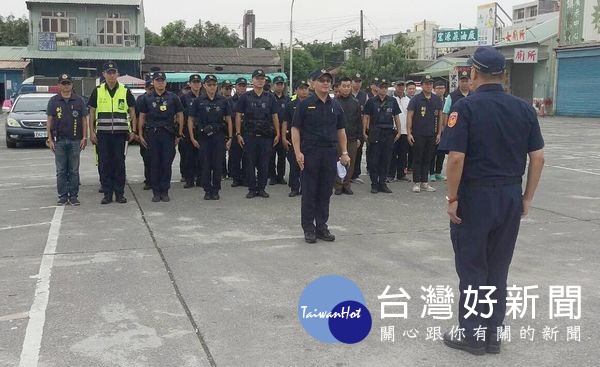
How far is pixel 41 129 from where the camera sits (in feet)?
58.9

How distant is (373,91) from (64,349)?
7.78 metres

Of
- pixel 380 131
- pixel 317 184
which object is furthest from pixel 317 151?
pixel 380 131

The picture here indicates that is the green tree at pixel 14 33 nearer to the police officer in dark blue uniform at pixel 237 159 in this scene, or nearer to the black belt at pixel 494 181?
the police officer in dark blue uniform at pixel 237 159

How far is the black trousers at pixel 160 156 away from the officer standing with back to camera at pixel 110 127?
0.40 m

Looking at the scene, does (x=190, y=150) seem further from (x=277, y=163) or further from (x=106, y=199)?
(x=106, y=199)

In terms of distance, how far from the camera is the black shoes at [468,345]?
4.05 metres

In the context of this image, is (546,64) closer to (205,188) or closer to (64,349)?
(205,188)

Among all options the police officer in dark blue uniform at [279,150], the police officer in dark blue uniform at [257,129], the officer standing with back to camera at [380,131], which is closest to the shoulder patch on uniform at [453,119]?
the police officer in dark blue uniform at [257,129]

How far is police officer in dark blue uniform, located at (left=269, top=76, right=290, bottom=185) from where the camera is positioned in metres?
10.3

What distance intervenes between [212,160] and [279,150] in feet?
5.63

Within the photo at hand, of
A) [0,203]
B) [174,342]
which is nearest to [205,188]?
[0,203]

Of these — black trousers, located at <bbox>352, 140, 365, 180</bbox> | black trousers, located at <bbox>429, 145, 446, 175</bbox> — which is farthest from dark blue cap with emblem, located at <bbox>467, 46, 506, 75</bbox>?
black trousers, located at <bbox>429, 145, 446, 175</bbox>

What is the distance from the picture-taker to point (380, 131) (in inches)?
414

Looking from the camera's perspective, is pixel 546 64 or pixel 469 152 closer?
pixel 469 152
